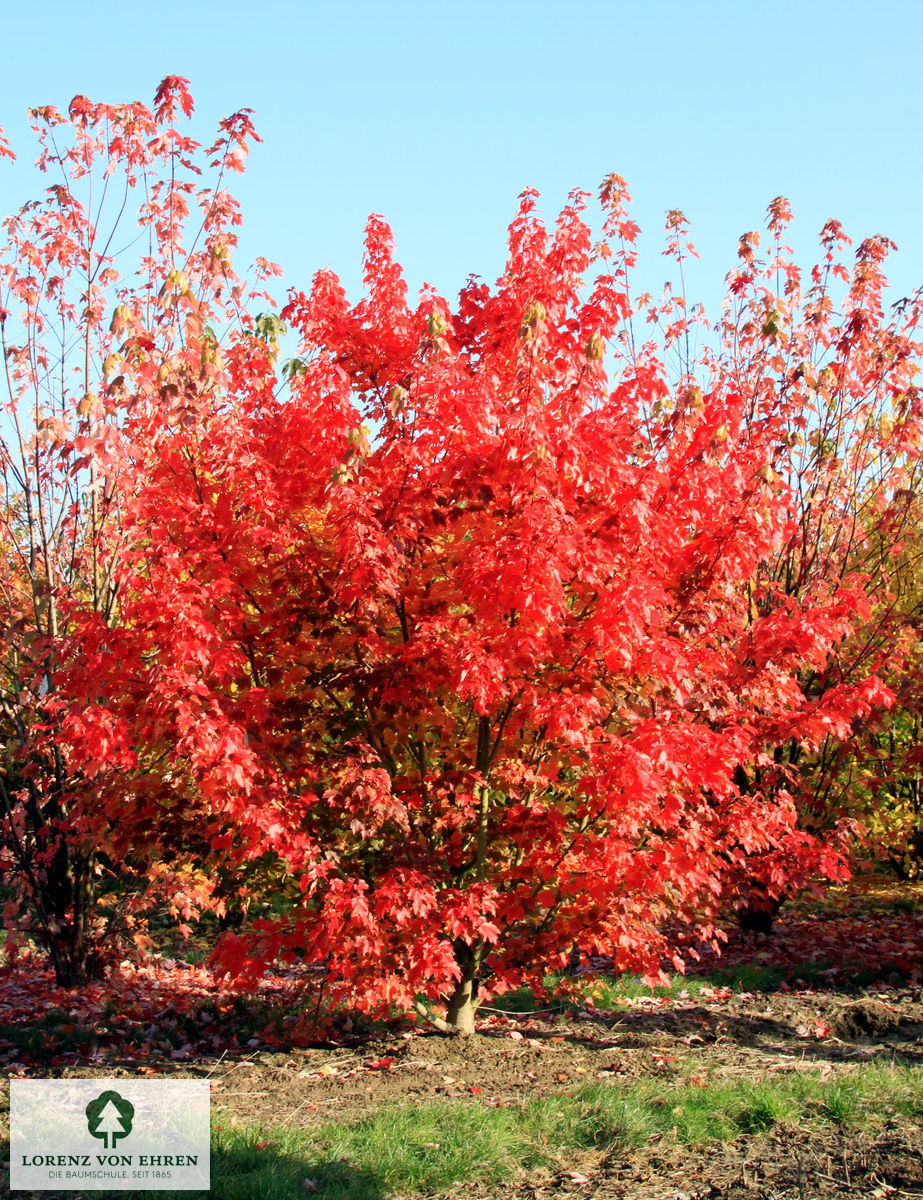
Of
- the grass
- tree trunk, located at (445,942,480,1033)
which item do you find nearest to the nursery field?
the grass

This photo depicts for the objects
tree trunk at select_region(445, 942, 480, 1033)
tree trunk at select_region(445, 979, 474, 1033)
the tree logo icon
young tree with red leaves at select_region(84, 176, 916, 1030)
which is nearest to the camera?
the tree logo icon

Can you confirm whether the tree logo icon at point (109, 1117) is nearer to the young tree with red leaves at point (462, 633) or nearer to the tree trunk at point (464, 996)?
the young tree with red leaves at point (462, 633)

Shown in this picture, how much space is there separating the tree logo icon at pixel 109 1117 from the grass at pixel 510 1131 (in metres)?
0.53

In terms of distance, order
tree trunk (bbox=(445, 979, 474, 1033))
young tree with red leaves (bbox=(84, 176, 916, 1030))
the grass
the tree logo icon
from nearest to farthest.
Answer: the grass < the tree logo icon < young tree with red leaves (bbox=(84, 176, 916, 1030)) < tree trunk (bbox=(445, 979, 474, 1033))

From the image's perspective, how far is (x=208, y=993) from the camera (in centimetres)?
845

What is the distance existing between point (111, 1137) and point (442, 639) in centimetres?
290

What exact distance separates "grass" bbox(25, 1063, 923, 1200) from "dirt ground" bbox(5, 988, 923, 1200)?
0.10m

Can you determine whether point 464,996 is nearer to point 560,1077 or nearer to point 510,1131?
point 560,1077

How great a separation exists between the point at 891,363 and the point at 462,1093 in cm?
720

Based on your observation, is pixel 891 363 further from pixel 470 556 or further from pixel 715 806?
pixel 470 556

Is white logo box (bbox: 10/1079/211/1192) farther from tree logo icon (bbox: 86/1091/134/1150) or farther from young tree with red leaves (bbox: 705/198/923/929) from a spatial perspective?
young tree with red leaves (bbox: 705/198/923/929)

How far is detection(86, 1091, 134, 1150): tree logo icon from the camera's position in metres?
4.64

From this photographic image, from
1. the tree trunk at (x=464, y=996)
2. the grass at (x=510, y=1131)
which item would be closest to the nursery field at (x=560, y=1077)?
the grass at (x=510, y=1131)

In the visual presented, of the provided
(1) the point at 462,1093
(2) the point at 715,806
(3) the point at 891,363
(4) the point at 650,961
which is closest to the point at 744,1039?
(4) the point at 650,961
